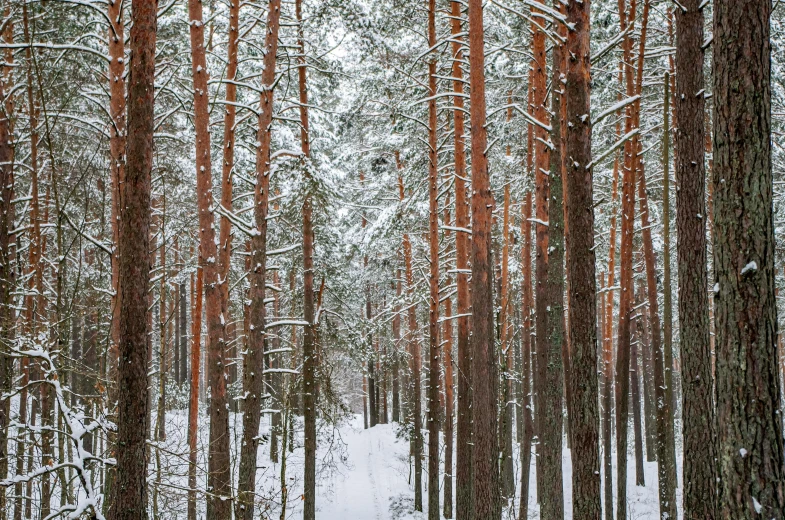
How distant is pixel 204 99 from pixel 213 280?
289 cm

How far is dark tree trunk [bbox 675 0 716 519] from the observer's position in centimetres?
704

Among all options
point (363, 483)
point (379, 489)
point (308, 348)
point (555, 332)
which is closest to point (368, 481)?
point (363, 483)

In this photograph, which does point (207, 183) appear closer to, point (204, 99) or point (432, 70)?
point (204, 99)

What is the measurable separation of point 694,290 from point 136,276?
20.9 feet

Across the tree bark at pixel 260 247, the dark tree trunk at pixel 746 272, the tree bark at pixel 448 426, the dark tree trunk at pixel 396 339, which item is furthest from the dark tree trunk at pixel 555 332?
the dark tree trunk at pixel 396 339

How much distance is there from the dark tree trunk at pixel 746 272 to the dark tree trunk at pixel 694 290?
2.81m

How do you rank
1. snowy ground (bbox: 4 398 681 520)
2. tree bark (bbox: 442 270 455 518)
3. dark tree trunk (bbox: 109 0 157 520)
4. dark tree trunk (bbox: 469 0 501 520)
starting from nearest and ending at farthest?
1. dark tree trunk (bbox: 109 0 157 520)
2. dark tree trunk (bbox: 469 0 501 520)
3. tree bark (bbox: 442 270 455 518)
4. snowy ground (bbox: 4 398 681 520)

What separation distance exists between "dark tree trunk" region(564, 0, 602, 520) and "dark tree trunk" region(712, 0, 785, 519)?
2179 millimetres

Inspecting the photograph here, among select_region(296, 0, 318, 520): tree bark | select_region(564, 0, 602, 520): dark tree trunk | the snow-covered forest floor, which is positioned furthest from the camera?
the snow-covered forest floor

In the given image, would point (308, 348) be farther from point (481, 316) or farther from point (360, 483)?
point (360, 483)

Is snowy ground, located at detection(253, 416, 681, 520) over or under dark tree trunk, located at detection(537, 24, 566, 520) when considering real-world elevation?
under

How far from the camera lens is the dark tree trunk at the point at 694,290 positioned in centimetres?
704

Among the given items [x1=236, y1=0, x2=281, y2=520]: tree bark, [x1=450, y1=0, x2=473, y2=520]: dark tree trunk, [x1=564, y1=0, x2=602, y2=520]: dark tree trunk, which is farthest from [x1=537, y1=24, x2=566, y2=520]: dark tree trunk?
[x1=236, y1=0, x2=281, y2=520]: tree bark

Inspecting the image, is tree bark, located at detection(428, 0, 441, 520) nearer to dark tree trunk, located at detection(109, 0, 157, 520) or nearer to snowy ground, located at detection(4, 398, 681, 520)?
snowy ground, located at detection(4, 398, 681, 520)
